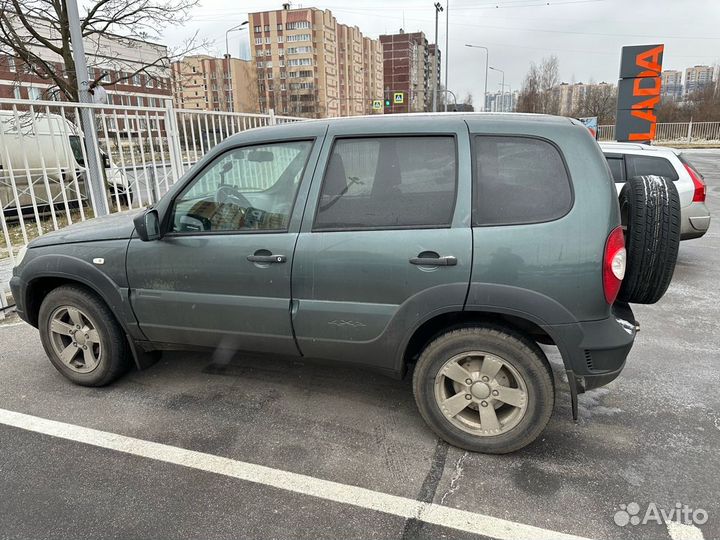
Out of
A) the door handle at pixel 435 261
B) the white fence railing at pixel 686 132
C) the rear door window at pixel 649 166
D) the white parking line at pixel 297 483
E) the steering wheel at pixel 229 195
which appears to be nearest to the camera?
the white parking line at pixel 297 483

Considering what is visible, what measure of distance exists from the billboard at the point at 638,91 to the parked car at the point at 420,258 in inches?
534

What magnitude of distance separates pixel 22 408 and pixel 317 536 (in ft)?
7.98

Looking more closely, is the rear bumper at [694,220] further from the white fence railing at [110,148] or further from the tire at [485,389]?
the white fence railing at [110,148]

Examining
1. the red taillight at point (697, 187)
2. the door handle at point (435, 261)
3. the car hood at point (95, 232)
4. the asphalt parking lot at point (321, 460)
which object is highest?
the car hood at point (95, 232)

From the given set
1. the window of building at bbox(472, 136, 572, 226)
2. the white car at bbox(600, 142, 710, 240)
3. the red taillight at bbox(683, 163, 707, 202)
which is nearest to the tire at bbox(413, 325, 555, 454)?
the window of building at bbox(472, 136, 572, 226)

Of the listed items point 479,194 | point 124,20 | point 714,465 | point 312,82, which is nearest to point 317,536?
point 479,194

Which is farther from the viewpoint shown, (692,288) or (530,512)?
(692,288)

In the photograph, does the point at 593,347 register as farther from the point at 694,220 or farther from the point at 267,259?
the point at 694,220

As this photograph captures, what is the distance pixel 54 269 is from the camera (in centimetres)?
334

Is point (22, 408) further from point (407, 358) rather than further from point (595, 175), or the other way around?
point (595, 175)

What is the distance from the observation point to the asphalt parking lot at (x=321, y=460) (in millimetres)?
2254

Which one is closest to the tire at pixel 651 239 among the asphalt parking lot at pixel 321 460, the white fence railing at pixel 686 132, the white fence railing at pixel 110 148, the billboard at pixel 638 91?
the asphalt parking lot at pixel 321 460

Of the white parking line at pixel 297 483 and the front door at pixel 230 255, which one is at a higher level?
the front door at pixel 230 255

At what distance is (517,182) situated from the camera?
2.56 metres
